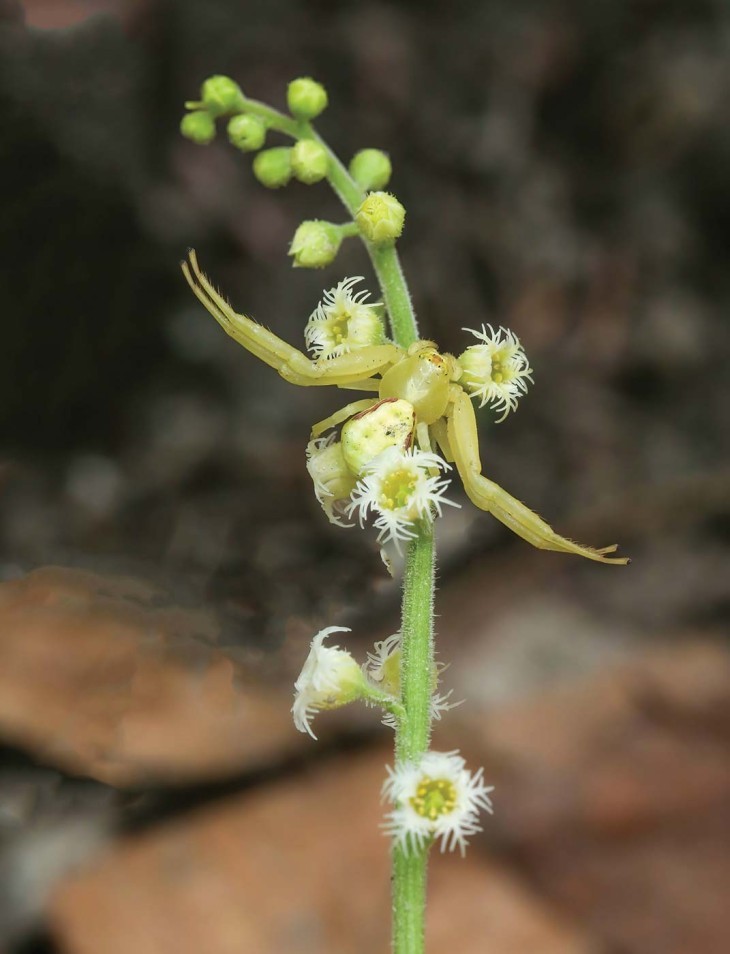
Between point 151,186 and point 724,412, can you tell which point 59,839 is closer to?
point 151,186

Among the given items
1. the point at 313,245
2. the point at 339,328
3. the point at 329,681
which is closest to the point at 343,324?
the point at 339,328

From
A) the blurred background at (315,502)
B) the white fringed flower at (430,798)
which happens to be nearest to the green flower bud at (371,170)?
the white fringed flower at (430,798)

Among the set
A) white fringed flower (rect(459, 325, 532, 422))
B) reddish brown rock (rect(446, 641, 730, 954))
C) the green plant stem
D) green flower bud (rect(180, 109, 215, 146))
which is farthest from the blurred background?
green flower bud (rect(180, 109, 215, 146))

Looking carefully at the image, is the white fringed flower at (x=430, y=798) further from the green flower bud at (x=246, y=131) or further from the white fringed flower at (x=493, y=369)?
the green flower bud at (x=246, y=131)

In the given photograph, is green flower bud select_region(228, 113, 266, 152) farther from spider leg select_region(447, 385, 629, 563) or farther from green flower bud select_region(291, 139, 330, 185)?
spider leg select_region(447, 385, 629, 563)

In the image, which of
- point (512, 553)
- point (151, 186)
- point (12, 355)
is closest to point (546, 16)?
point (151, 186)

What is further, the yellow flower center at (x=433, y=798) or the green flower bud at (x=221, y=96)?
the green flower bud at (x=221, y=96)
